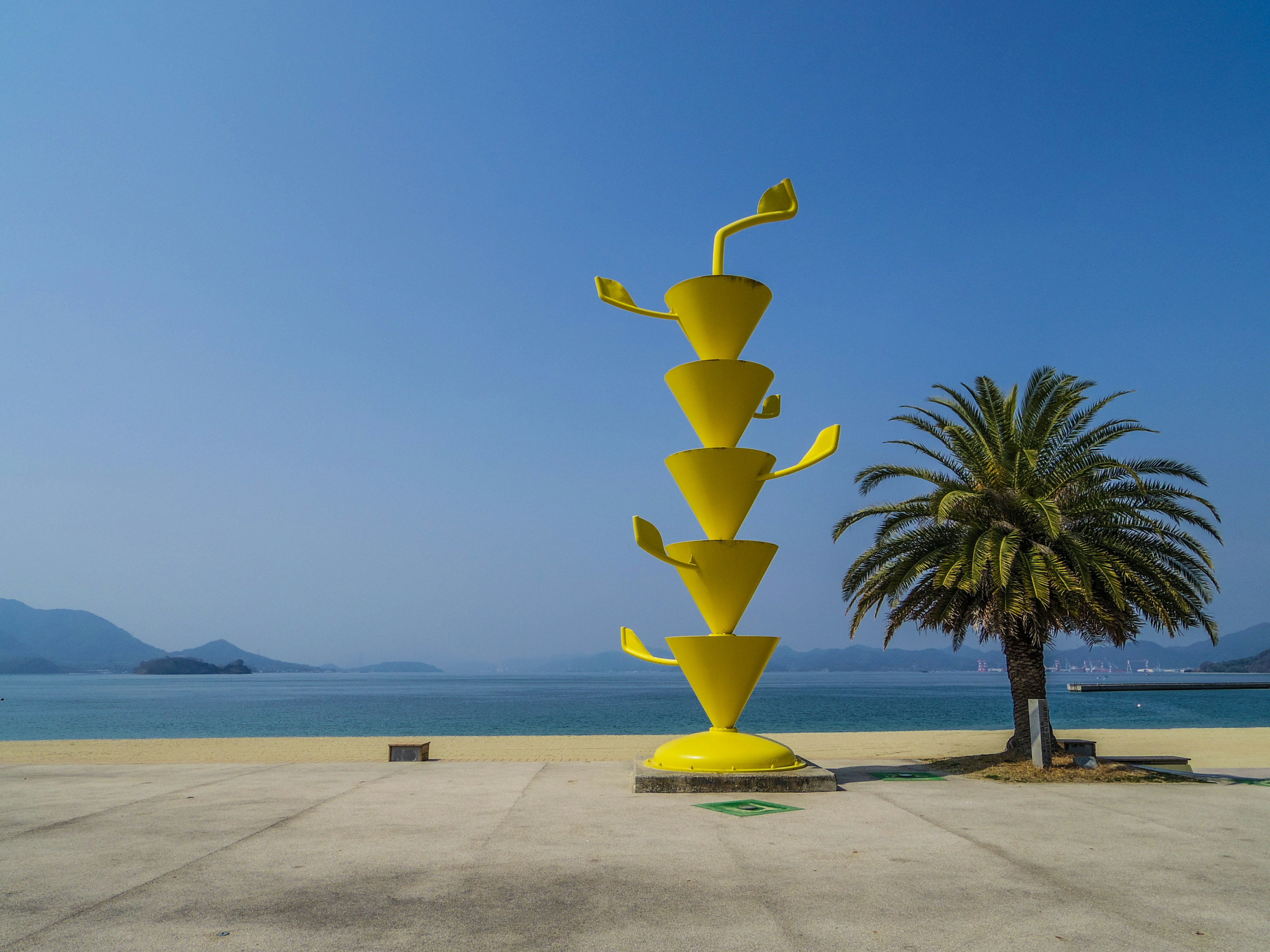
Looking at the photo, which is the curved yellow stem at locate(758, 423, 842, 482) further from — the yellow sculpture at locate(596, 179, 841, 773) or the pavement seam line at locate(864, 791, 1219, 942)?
the pavement seam line at locate(864, 791, 1219, 942)

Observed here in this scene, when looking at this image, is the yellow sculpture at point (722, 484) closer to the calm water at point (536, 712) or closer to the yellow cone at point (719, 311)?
the yellow cone at point (719, 311)

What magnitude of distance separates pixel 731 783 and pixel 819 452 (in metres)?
5.63

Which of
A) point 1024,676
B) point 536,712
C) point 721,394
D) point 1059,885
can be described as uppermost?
point 721,394

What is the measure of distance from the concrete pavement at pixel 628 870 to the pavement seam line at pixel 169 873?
0.04 meters

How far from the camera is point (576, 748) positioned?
2891cm

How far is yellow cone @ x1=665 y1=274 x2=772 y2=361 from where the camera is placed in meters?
14.1

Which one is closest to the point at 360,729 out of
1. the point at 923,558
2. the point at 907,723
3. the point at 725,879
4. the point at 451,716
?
the point at 451,716

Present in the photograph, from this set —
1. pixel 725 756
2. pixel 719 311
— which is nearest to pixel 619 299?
pixel 719 311

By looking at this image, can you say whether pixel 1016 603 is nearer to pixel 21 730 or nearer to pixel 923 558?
pixel 923 558

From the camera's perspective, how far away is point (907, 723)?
59031 mm

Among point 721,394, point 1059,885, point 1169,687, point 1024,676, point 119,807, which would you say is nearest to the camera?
point 1059,885

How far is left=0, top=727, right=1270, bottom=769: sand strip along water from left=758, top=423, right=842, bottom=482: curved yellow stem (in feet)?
32.4

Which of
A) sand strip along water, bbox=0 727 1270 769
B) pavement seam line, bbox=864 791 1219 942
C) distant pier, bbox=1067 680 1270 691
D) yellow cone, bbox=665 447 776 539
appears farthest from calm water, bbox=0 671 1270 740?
pavement seam line, bbox=864 791 1219 942

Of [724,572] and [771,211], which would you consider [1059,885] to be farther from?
[771,211]
